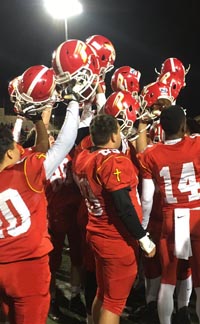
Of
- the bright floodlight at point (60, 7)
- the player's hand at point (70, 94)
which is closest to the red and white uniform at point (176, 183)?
the player's hand at point (70, 94)

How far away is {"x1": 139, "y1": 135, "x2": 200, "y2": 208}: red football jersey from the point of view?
3795 millimetres

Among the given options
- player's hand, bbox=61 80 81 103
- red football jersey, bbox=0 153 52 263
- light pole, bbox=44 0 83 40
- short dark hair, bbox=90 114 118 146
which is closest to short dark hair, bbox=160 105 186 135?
short dark hair, bbox=90 114 118 146

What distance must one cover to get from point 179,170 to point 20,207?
1.50 metres

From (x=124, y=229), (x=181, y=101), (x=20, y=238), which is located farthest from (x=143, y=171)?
(x=181, y=101)

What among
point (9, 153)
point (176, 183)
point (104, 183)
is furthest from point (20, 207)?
point (176, 183)

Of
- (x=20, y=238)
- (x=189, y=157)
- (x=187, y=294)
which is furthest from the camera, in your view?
A: (x=187, y=294)

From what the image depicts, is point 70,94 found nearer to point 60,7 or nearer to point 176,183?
point 176,183

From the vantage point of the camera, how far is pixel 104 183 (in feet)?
10.9

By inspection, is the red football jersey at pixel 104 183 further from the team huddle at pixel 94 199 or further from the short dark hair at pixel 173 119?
the short dark hair at pixel 173 119

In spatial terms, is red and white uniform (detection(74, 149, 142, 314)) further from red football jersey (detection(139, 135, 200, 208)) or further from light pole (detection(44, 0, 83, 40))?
light pole (detection(44, 0, 83, 40))

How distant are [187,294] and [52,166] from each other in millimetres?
2056

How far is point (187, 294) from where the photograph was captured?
4219 millimetres

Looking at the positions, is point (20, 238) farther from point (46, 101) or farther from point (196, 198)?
point (196, 198)

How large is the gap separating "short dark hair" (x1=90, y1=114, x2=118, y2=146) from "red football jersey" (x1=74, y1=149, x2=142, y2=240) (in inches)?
4.0
